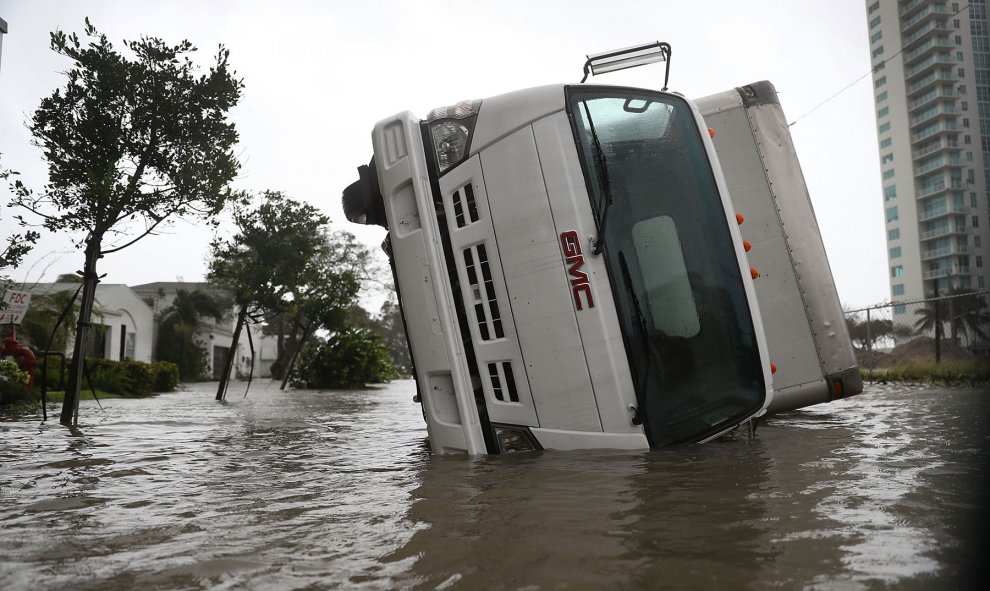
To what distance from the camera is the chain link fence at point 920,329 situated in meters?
11.6

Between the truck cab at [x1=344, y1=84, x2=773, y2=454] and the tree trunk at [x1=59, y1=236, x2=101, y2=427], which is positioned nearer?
the truck cab at [x1=344, y1=84, x2=773, y2=454]

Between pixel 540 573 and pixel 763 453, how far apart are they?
3.16m

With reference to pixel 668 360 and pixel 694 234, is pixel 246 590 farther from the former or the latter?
pixel 694 234

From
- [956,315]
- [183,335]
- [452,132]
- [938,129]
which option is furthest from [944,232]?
[452,132]

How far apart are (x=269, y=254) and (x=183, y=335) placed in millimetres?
15031

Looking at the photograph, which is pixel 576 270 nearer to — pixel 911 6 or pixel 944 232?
pixel 911 6

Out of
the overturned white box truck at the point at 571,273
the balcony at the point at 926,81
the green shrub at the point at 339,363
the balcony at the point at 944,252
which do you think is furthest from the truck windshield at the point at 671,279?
the balcony at the point at 944,252

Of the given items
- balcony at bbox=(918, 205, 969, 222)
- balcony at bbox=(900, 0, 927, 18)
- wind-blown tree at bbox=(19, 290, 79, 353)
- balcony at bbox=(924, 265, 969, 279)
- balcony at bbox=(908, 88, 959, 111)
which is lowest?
balcony at bbox=(924, 265, 969, 279)

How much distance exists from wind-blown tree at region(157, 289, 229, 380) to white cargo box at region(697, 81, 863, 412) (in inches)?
1244

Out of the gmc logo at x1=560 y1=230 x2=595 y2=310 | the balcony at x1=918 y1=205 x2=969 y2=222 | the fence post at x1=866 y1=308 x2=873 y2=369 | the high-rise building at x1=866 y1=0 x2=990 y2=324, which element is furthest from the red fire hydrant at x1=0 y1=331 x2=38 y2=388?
the balcony at x1=918 y1=205 x2=969 y2=222

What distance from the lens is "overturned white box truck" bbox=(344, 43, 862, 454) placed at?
3.96 metres

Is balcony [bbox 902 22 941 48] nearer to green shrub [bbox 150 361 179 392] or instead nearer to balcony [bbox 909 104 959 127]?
green shrub [bbox 150 361 179 392]

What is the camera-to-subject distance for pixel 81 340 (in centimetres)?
840

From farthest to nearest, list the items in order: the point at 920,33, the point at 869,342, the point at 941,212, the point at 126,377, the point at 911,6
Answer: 1. the point at 941,212
2. the point at 126,377
3. the point at 920,33
4. the point at 869,342
5. the point at 911,6
